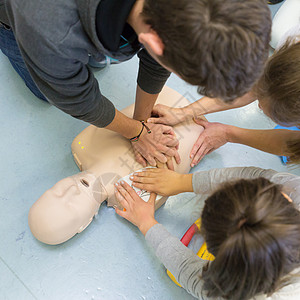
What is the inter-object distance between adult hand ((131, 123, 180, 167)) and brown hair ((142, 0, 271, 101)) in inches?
18.8

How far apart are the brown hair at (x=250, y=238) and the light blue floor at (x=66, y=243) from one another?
1.52 ft

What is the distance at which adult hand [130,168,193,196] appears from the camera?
895 millimetres

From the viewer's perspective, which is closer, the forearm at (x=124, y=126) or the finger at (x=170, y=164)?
the forearm at (x=124, y=126)

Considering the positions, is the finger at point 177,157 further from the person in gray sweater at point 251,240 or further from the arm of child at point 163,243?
the person in gray sweater at point 251,240

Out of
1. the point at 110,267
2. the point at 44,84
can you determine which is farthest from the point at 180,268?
the point at 44,84

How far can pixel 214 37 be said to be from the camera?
38 cm

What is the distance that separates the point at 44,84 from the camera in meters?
0.61

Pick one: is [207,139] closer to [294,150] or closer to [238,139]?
[238,139]

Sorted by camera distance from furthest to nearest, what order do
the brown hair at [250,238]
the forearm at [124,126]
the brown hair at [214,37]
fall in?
the forearm at [124,126] < the brown hair at [250,238] < the brown hair at [214,37]

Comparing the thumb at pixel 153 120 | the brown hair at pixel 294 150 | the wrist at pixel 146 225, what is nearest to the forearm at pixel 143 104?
the thumb at pixel 153 120

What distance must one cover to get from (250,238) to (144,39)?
0.37m

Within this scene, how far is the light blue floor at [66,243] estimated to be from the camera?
0.88 metres

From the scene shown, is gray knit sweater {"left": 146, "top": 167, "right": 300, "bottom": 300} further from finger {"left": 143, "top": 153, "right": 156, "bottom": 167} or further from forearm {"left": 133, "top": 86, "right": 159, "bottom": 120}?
forearm {"left": 133, "top": 86, "right": 159, "bottom": 120}

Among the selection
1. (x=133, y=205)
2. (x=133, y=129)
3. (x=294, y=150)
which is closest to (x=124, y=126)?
(x=133, y=129)
